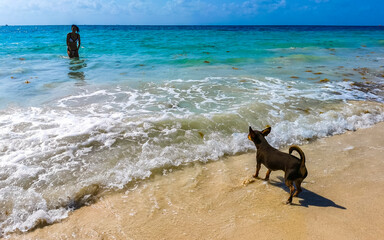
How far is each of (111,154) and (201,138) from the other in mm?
1801

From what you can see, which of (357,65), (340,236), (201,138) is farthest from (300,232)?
(357,65)

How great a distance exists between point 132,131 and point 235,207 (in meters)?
2.93

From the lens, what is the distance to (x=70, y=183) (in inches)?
145

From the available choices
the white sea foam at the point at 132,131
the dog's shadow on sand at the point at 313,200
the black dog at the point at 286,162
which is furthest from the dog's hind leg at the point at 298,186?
the white sea foam at the point at 132,131

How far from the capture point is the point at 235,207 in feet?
10.3

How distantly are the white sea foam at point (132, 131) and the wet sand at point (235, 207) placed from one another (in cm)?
38

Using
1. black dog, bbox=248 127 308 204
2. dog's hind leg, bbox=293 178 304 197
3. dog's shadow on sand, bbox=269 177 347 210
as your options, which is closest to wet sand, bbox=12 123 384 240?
dog's shadow on sand, bbox=269 177 347 210

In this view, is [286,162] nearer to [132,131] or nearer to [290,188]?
[290,188]

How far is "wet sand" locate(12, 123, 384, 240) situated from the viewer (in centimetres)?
274

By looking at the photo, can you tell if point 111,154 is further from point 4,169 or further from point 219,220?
point 219,220

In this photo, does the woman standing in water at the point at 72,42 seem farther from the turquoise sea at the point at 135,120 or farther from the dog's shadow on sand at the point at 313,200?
the dog's shadow on sand at the point at 313,200

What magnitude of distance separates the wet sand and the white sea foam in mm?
380

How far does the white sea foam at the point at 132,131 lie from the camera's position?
3.55 meters

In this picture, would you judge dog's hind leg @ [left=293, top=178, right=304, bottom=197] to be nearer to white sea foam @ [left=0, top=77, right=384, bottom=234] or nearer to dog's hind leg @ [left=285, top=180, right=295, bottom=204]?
dog's hind leg @ [left=285, top=180, right=295, bottom=204]
